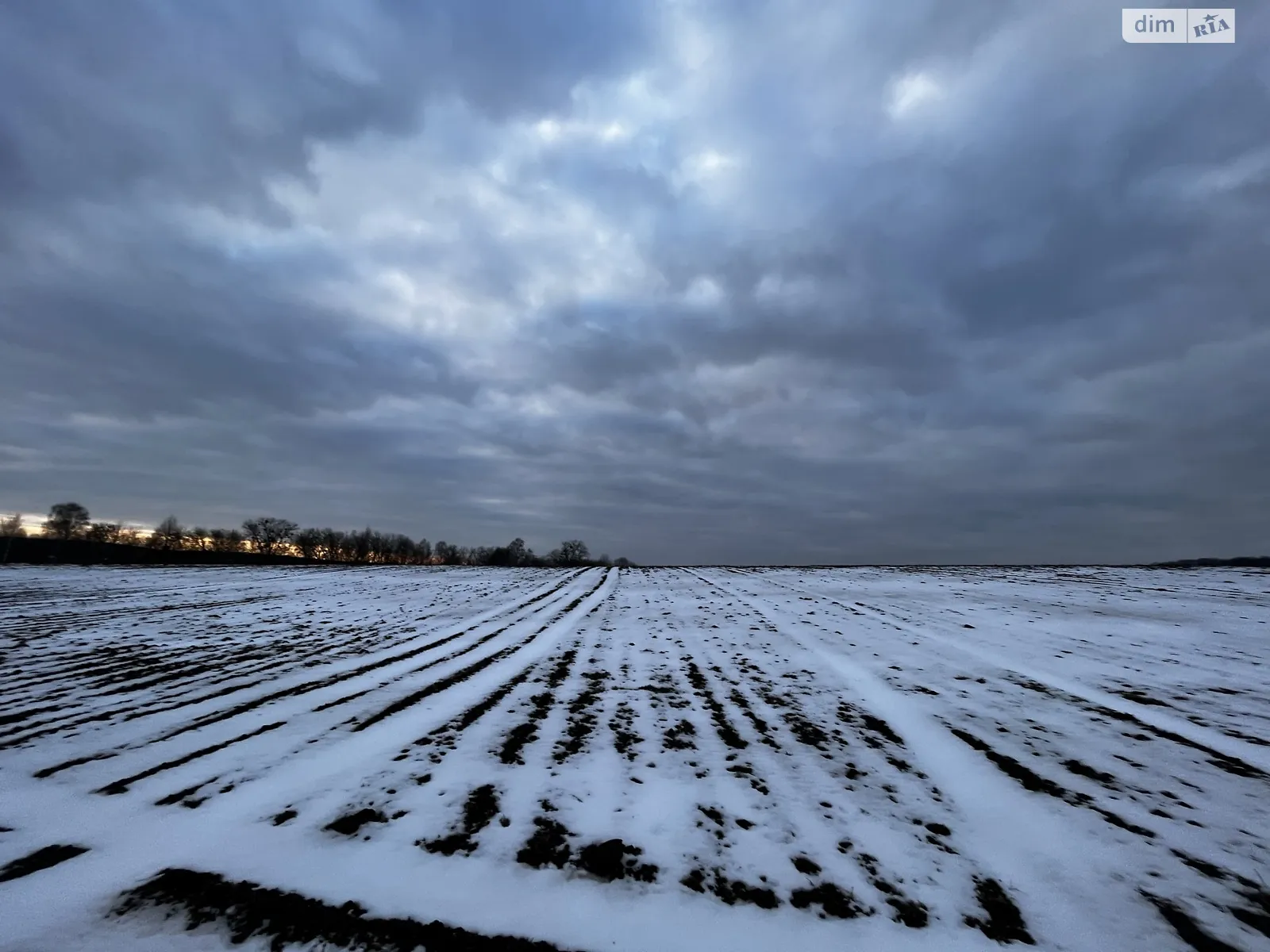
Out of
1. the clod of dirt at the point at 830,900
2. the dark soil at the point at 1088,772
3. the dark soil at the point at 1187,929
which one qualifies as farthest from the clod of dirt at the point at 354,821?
the dark soil at the point at 1088,772

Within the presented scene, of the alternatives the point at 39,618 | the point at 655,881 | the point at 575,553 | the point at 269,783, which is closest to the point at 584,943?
the point at 655,881

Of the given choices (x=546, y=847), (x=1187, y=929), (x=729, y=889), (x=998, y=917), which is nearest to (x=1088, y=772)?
(x=1187, y=929)

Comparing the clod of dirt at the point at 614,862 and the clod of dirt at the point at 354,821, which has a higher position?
the clod of dirt at the point at 614,862

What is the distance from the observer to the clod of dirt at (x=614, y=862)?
2766mm

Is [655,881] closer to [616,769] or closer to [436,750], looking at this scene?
[616,769]

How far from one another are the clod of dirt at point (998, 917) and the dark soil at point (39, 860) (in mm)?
4804

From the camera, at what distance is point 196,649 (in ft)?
26.7

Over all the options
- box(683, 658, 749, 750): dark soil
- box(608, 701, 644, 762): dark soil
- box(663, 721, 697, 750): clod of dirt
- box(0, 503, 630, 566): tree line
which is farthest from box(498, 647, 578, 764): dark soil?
box(0, 503, 630, 566): tree line

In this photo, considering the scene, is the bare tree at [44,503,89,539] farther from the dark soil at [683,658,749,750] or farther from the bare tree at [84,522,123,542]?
the dark soil at [683,658,749,750]

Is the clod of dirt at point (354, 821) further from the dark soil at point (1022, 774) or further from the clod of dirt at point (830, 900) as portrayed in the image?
the dark soil at point (1022, 774)

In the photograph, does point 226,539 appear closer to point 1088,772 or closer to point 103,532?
point 103,532

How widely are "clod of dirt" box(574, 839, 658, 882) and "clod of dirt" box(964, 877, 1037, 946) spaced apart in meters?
1.61

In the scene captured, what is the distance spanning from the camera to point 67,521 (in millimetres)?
95438

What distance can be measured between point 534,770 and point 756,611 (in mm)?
10096
